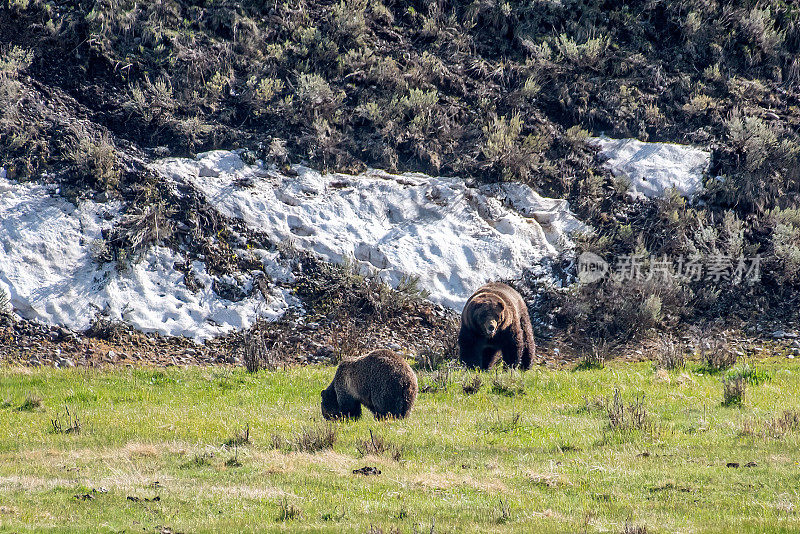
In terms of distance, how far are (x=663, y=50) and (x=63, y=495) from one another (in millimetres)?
23351

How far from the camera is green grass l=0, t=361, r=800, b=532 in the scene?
265 inches

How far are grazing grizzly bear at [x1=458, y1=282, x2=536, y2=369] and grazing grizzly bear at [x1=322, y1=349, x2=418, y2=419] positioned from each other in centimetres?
310

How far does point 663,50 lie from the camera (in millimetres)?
25531

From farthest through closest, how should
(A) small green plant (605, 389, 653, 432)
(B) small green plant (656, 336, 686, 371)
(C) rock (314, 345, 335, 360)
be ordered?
(C) rock (314, 345, 335, 360) → (B) small green plant (656, 336, 686, 371) → (A) small green plant (605, 389, 653, 432)

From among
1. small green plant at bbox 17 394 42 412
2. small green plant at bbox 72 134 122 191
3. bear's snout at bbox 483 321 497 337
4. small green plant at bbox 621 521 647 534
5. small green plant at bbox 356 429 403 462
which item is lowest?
small green plant at bbox 17 394 42 412

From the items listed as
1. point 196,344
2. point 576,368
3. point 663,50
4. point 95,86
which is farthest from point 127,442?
point 663,50

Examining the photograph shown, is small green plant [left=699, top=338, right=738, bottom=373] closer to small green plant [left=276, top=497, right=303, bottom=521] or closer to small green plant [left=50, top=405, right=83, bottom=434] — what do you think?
small green plant [left=276, top=497, right=303, bottom=521]

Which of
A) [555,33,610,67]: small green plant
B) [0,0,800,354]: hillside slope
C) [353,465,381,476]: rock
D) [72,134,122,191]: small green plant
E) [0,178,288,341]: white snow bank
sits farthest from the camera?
[555,33,610,67]: small green plant

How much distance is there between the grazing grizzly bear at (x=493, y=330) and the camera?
13.4m

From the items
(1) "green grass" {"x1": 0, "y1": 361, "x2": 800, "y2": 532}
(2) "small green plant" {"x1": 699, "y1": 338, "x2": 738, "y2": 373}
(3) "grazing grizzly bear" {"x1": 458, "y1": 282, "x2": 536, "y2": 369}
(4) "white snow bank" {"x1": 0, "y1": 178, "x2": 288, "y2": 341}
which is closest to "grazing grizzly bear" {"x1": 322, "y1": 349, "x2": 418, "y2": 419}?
(1) "green grass" {"x1": 0, "y1": 361, "x2": 800, "y2": 532}

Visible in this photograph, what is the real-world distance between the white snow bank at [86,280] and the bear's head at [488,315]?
5.24 metres

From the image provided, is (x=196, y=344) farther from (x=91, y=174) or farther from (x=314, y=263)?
(x=91, y=174)

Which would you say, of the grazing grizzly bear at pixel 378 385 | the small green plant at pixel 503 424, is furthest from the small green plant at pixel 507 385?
the grazing grizzly bear at pixel 378 385

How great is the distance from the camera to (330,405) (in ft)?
36.1
